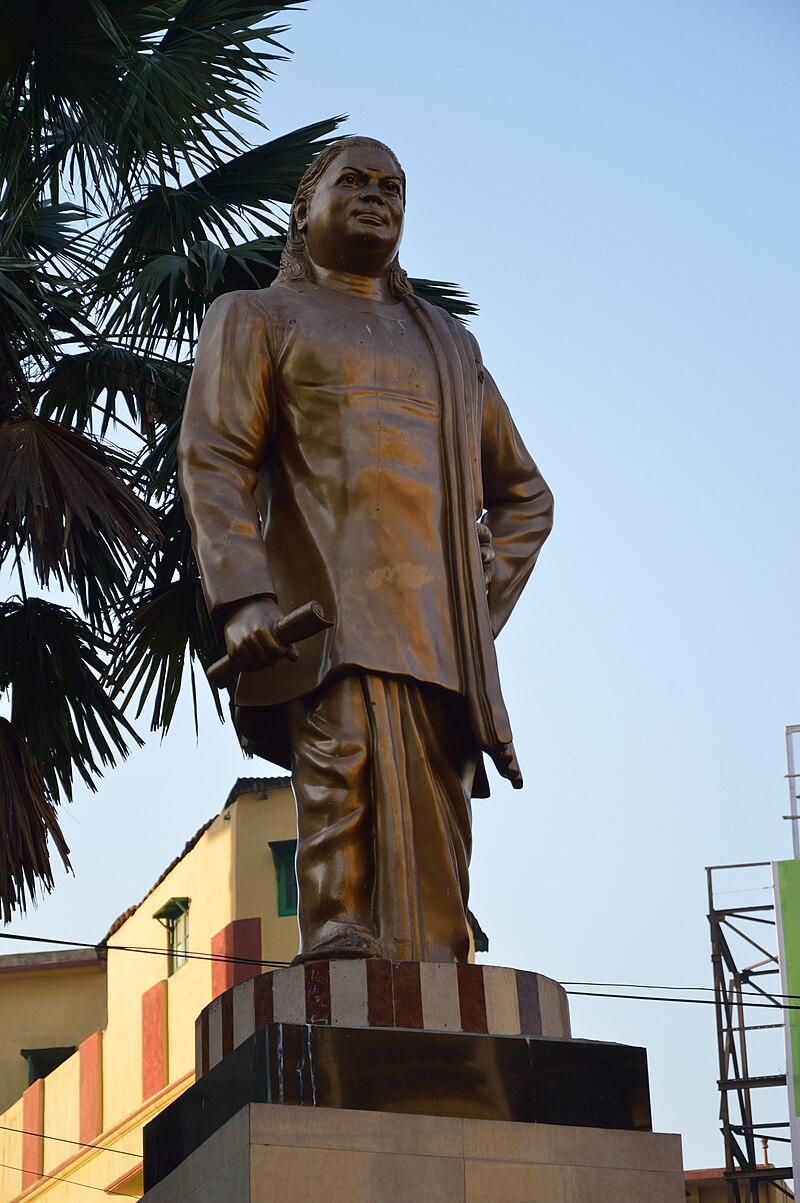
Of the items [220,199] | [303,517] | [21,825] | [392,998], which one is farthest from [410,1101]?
[220,199]

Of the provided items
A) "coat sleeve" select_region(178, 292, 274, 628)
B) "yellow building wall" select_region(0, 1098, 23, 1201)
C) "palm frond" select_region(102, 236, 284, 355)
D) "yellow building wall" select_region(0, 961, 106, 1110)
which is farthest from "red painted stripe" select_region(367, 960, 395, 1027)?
"yellow building wall" select_region(0, 961, 106, 1110)

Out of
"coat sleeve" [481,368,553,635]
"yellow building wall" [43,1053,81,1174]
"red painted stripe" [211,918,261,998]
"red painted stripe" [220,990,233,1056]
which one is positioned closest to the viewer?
"red painted stripe" [220,990,233,1056]

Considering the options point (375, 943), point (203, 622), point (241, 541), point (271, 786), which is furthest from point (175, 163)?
point (271, 786)

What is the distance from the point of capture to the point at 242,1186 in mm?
4688

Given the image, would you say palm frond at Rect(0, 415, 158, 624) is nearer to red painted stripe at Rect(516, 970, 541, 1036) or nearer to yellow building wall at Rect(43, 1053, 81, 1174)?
red painted stripe at Rect(516, 970, 541, 1036)

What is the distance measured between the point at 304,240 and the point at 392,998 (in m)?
2.37

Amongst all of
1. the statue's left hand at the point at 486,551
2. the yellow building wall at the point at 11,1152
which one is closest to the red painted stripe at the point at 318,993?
the statue's left hand at the point at 486,551

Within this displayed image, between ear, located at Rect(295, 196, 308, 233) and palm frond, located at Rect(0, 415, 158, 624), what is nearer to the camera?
ear, located at Rect(295, 196, 308, 233)

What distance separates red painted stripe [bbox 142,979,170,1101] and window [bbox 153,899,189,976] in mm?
281

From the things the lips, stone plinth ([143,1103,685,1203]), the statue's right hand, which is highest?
the lips

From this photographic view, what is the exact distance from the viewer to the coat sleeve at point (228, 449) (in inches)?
219

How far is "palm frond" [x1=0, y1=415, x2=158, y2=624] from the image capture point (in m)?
9.87

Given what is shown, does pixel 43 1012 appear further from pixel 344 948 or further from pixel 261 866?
pixel 344 948

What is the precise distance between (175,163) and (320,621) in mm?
6010
